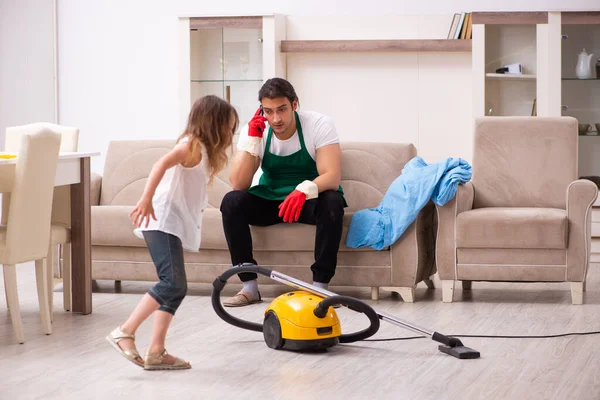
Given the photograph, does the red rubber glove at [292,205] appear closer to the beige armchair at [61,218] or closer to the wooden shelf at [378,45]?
the beige armchair at [61,218]

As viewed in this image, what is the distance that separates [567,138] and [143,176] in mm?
2114

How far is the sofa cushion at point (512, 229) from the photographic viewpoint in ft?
12.9

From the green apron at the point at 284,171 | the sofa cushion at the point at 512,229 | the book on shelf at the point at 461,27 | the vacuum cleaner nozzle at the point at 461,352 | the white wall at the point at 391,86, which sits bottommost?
the vacuum cleaner nozzle at the point at 461,352

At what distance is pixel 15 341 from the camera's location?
10.5 ft

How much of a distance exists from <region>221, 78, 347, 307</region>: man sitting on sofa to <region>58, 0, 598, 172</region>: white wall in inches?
91.1

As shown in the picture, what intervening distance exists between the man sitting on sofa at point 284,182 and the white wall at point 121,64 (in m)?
2.31

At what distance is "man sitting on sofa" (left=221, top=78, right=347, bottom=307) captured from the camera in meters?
3.87

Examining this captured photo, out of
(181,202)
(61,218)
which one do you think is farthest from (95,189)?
(181,202)

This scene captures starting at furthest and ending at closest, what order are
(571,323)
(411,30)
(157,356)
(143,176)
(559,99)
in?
(411,30)
(559,99)
(143,176)
(571,323)
(157,356)

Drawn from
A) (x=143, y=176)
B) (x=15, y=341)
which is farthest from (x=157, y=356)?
(x=143, y=176)

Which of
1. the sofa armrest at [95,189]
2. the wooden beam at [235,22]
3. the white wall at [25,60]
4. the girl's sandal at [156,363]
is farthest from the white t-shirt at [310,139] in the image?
the white wall at [25,60]

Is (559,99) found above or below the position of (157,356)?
above

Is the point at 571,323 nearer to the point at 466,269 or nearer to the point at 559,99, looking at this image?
the point at 466,269

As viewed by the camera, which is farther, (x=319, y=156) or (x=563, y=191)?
(x=563, y=191)
